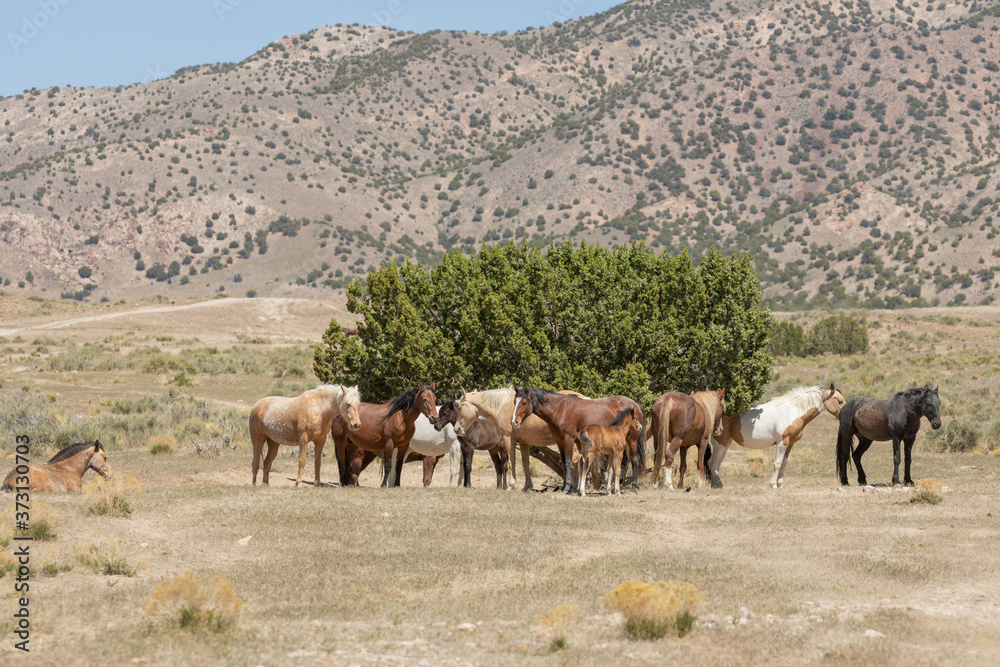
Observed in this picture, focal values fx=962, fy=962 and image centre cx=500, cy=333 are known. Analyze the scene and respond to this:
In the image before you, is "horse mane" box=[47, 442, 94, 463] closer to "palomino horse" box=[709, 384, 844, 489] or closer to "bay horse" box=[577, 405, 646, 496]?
"bay horse" box=[577, 405, 646, 496]

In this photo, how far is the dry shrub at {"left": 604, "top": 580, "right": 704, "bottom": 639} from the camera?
930 cm

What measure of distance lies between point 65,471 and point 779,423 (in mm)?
14851

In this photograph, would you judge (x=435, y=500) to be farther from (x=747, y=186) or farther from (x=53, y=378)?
(x=747, y=186)

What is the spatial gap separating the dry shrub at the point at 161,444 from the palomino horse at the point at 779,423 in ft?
52.2

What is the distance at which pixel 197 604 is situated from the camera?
9203 mm

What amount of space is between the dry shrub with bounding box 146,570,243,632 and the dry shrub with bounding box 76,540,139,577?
78.7 inches

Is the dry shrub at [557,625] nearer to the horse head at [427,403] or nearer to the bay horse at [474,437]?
the horse head at [427,403]

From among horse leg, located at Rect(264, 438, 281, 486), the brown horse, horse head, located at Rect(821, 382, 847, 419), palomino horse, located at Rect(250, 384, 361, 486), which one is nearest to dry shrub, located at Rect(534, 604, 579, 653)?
palomino horse, located at Rect(250, 384, 361, 486)

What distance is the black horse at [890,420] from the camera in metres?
20.3

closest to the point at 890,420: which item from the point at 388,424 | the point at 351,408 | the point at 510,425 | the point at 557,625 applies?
the point at 510,425

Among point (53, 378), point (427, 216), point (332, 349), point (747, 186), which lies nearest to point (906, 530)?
point (332, 349)

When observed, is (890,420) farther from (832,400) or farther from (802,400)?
(802,400)

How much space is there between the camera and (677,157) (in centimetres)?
17500

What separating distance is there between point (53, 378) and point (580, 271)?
35411 millimetres
